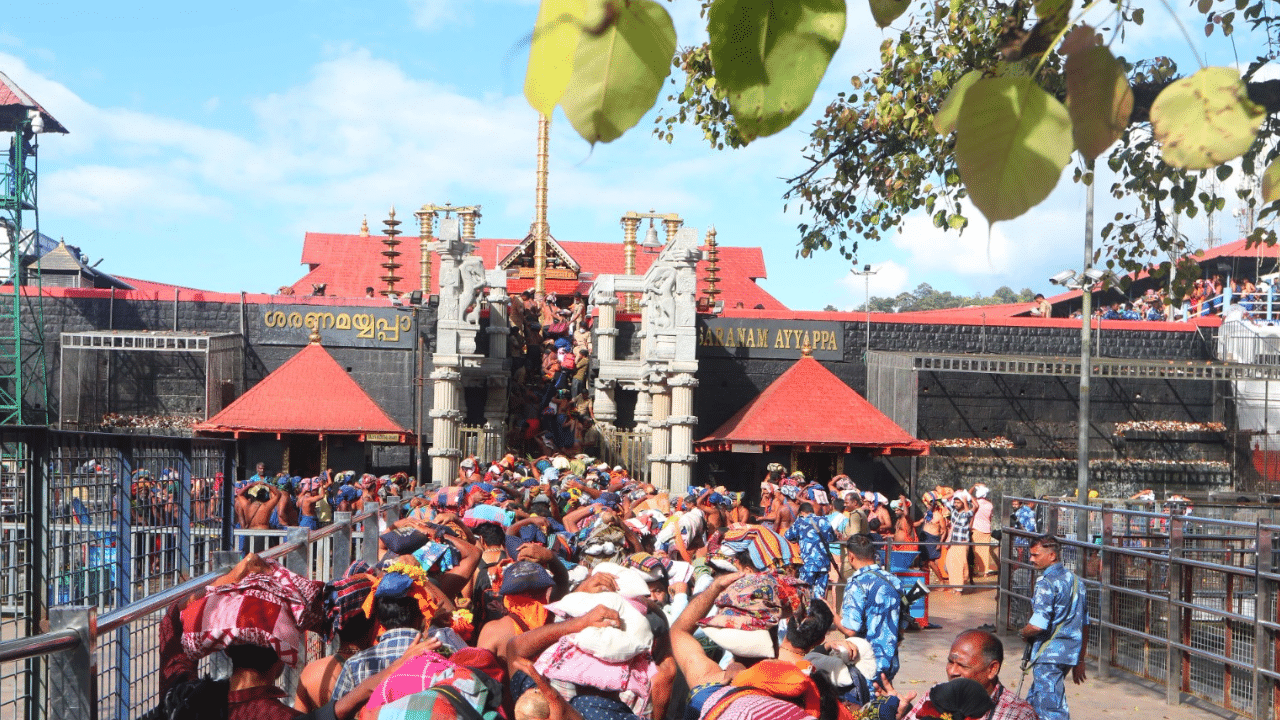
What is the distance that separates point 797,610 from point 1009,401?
19.7m

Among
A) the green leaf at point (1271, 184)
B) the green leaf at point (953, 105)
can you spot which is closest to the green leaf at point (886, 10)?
the green leaf at point (953, 105)

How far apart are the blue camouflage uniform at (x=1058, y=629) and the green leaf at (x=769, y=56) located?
584cm

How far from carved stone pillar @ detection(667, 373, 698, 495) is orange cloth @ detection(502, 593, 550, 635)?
1568 centimetres

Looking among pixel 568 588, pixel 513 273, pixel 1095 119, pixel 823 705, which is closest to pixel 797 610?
pixel 823 705

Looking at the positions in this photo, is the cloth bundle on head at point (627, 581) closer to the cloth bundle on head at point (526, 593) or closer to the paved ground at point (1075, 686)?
the cloth bundle on head at point (526, 593)

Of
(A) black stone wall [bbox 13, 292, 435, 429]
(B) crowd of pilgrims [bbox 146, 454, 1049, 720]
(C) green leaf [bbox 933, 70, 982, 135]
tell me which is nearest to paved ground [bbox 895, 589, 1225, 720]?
(B) crowd of pilgrims [bbox 146, 454, 1049, 720]

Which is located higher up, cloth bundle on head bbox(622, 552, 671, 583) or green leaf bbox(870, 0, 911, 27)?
green leaf bbox(870, 0, 911, 27)

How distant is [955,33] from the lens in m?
5.62

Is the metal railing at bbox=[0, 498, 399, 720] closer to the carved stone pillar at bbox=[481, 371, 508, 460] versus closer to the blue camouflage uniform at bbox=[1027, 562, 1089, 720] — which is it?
the blue camouflage uniform at bbox=[1027, 562, 1089, 720]

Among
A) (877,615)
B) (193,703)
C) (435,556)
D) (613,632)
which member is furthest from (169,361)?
(193,703)

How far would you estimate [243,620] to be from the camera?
132 inches

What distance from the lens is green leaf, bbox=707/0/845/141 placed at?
125cm

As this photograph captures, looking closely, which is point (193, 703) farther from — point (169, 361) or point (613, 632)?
point (169, 361)

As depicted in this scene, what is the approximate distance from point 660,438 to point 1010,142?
775 inches
